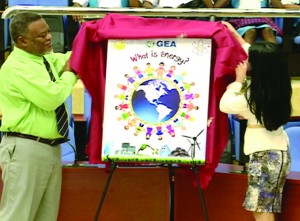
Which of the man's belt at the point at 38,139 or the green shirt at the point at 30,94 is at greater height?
the green shirt at the point at 30,94

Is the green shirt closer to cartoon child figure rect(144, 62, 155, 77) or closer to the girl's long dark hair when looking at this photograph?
cartoon child figure rect(144, 62, 155, 77)

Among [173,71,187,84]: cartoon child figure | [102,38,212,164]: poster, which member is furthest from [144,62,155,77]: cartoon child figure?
[173,71,187,84]: cartoon child figure

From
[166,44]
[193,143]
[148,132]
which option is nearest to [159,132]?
[148,132]

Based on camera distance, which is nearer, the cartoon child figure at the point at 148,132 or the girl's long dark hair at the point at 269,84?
the girl's long dark hair at the point at 269,84

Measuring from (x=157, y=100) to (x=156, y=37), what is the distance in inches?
11.4

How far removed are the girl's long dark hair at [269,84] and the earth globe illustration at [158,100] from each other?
1.13ft

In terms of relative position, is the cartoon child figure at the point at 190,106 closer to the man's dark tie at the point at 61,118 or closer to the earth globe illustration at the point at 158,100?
the earth globe illustration at the point at 158,100

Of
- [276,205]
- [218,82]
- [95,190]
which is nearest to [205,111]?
[218,82]

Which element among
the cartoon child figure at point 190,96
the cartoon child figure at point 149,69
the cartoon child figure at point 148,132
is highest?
the cartoon child figure at point 149,69

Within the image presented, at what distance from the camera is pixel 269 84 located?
8.87ft

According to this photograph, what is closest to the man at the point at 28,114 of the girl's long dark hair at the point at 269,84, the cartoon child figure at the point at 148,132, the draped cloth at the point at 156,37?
the draped cloth at the point at 156,37

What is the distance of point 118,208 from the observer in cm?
336

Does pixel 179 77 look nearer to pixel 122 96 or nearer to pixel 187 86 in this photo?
pixel 187 86

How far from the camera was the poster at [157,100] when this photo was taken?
2816 mm
